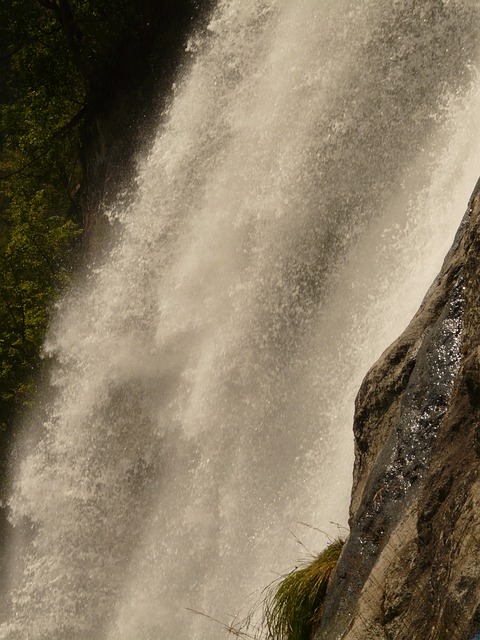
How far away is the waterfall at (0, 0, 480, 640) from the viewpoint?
888 centimetres

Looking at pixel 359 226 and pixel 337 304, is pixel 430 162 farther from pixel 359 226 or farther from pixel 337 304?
pixel 337 304

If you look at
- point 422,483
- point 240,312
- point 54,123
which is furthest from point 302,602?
point 54,123

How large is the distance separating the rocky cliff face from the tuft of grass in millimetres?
312

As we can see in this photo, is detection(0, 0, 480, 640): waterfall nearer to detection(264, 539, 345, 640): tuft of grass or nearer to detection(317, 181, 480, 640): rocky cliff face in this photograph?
detection(264, 539, 345, 640): tuft of grass

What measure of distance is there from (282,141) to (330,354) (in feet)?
11.0

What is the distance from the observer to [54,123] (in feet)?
68.5

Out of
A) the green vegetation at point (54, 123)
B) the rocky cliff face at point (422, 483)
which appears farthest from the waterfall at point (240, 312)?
the green vegetation at point (54, 123)

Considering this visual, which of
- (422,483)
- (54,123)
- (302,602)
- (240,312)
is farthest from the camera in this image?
(54,123)

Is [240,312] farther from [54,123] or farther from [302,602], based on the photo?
[54,123]

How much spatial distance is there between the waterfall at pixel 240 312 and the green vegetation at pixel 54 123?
4.04m

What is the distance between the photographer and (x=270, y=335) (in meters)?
10.3

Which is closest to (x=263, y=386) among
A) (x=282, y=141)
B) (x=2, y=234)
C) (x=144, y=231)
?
(x=282, y=141)

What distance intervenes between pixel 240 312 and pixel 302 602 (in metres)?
5.31

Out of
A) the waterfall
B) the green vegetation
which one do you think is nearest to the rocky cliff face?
the waterfall
